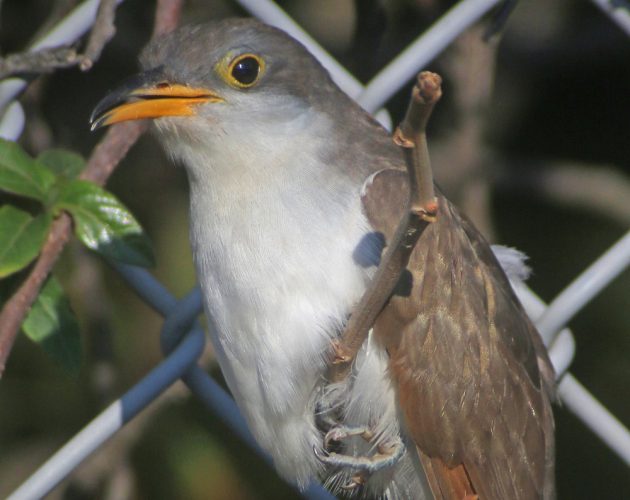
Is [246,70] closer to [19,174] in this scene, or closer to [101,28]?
[101,28]

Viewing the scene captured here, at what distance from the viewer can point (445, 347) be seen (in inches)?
124

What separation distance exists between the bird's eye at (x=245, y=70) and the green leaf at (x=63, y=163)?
1.52 ft

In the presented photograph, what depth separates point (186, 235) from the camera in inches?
193

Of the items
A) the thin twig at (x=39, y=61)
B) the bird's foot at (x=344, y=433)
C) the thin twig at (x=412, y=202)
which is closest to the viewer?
the thin twig at (x=412, y=202)

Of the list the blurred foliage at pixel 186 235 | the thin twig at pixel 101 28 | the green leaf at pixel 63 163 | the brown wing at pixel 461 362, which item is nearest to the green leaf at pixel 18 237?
the green leaf at pixel 63 163

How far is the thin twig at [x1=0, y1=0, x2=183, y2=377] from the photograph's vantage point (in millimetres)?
3158

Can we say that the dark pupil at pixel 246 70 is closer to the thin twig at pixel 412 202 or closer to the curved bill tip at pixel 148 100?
the curved bill tip at pixel 148 100

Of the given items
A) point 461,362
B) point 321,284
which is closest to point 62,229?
point 321,284

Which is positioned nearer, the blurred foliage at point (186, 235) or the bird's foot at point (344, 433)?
the bird's foot at point (344, 433)

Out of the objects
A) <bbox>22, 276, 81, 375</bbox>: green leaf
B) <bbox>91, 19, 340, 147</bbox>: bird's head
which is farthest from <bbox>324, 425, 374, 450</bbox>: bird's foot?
<bbox>91, 19, 340, 147</bbox>: bird's head

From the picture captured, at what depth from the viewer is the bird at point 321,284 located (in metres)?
3.04

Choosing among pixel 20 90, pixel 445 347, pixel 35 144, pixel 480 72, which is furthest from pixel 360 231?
pixel 480 72

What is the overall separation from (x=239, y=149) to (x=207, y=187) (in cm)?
12

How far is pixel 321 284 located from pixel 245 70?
24.5 inches
